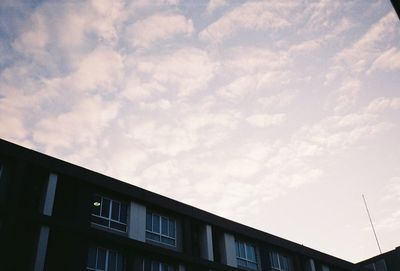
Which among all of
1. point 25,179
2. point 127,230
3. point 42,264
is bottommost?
point 42,264

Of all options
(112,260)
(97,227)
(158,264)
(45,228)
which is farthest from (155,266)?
(45,228)

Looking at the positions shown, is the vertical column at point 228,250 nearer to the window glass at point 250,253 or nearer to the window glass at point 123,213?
the window glass at point 250,253

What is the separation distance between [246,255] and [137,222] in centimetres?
996

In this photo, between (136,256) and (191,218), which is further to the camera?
(191,218)

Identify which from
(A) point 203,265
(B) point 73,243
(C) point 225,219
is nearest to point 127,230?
(B) point 73,243

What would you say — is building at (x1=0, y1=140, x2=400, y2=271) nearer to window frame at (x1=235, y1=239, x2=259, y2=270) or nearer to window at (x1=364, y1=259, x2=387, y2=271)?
window frame at (x1=235, y1=239, x2=259, y2=270)

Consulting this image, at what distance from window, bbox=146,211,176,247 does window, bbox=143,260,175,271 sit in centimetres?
150

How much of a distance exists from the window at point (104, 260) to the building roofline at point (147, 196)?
3.72 metres

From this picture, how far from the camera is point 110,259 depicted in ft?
77.5

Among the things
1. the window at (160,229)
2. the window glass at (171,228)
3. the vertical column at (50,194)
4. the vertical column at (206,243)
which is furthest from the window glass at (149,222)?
the vertical column at (50,194)

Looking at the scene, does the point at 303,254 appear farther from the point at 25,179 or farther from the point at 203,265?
the point at 25,179

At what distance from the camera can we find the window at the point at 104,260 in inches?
893

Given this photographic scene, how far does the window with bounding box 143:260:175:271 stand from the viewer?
25.1 metres

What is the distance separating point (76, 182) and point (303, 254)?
67.1 ft
